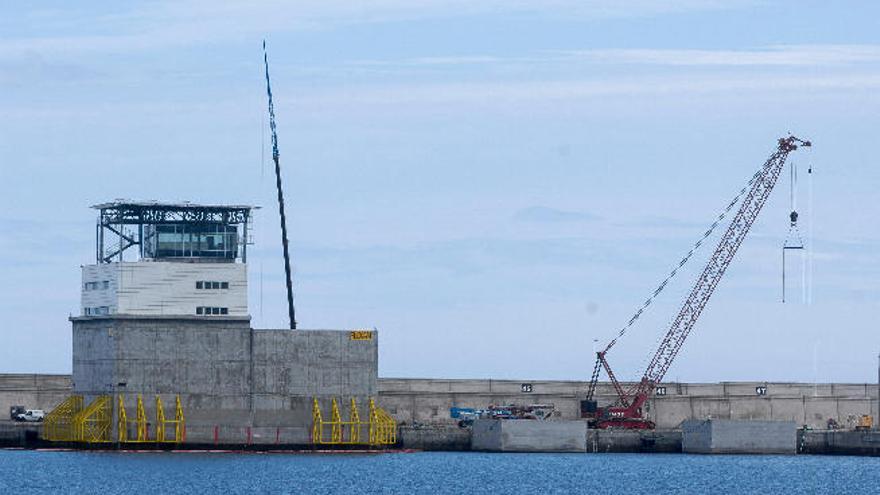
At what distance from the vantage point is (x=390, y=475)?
549 feet

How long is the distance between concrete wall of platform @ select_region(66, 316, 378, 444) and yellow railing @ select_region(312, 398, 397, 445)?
598 mm

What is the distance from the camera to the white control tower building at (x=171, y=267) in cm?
17825

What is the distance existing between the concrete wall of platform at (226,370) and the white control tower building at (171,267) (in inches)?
49.8

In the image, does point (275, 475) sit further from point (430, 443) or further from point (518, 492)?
point (430, 443)

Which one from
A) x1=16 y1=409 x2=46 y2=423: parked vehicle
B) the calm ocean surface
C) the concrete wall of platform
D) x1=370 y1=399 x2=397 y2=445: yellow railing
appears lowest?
the calm ocean surface

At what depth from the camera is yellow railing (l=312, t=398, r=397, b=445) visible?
600 feet

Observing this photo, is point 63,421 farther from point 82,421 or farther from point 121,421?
point 121,421

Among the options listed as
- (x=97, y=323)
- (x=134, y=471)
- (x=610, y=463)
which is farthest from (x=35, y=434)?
(x=610, y=463)

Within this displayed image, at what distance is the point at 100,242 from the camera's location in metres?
183

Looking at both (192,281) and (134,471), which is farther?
(192,281)

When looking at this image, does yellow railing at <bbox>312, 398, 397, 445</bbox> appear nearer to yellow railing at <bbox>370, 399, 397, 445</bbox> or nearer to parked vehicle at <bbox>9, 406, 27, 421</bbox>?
yellow railing at <bbox>370, 399, 397, 445</bbox>

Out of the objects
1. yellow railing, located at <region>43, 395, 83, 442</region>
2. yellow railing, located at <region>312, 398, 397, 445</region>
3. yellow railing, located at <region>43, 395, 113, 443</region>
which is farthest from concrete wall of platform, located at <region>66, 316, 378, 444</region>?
yellow railing, located at <region>43, 395, 83, 442</region>

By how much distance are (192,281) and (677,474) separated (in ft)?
137

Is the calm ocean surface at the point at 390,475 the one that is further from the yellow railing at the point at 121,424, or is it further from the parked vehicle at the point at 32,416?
the parked vehicle at the point at 32,416
